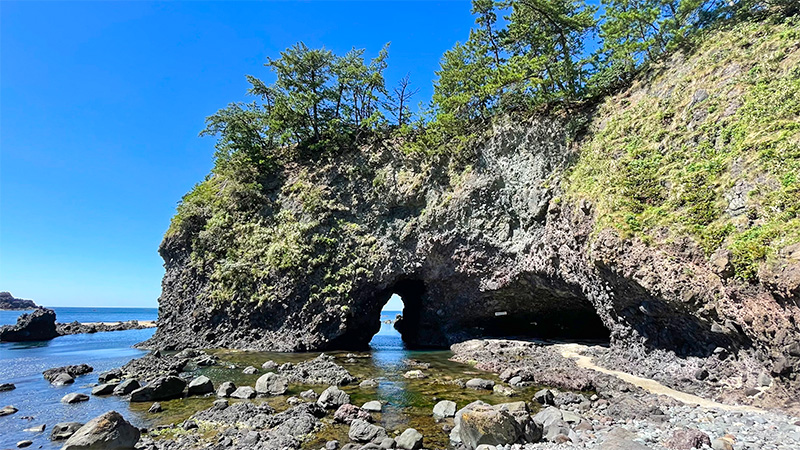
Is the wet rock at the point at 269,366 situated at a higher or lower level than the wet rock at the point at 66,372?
lower

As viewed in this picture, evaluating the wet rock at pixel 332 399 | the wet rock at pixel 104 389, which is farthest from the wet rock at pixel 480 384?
the wet rock at pixel 104 389

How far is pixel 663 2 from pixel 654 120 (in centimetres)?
1117

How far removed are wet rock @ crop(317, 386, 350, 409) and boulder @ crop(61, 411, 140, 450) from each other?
535cm

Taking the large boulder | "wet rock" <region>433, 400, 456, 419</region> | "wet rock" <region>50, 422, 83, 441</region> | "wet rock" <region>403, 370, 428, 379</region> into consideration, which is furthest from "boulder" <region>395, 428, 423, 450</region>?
the large boulder

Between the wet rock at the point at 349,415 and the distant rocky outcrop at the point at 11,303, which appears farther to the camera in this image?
the distant rocky outcrop at the point at 11,303

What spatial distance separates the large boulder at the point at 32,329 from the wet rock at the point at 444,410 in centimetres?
5668

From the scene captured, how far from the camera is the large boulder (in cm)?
4466

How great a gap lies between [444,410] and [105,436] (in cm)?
914

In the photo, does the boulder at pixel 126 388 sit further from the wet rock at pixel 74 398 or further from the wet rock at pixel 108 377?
the wet rock at pixel 108 377

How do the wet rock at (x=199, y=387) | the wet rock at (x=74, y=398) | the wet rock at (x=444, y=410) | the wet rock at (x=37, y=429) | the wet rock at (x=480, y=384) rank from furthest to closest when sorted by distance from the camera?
1. the wet rock at (x=480, y=384)
2. the wet rock at (x=199, y=387)
3. the wet rock at (x=74, y=398)
4. the wet rock at (x=444, y=410)
5. the wet rock at (x=37, y=429)

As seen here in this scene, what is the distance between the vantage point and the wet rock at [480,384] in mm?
15695

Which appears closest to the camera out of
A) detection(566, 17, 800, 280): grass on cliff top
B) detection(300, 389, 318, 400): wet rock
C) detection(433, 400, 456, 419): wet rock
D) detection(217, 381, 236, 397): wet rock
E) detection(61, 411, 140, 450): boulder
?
detection(61, 411, 140, 450): boulder

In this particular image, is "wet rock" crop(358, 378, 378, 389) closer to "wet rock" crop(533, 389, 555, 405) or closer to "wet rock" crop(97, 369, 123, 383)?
"wet rock" crop(533, 389, 555, 405)

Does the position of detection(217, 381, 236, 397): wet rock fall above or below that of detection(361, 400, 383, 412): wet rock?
above
